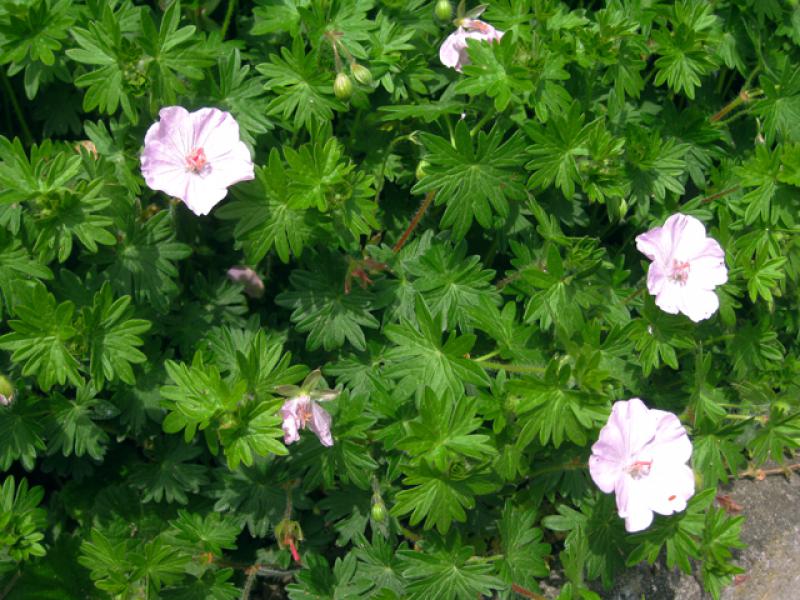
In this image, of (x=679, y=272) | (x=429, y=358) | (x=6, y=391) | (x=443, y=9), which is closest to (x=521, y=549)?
(x=429, y=358)

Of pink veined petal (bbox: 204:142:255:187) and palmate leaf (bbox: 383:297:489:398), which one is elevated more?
pink veined petal (bbox: 204:142:255:187)

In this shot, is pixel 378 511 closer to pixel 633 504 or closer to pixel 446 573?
pixel 446 573

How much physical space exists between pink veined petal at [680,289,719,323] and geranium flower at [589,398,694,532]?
1.25 feet

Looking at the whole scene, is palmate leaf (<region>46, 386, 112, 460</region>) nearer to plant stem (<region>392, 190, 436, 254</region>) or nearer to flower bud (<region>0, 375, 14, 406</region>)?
flower bud (<region>0, 375, 14, 406</region>)

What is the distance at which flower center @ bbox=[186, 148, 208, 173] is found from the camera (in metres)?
2.62

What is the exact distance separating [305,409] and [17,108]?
1622 millimetres

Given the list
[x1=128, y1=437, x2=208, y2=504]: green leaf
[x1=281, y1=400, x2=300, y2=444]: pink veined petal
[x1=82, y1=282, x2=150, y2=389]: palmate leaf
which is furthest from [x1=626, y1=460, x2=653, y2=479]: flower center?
[x1=82, y1=282, x2=150, y2=389]: palmate leaf

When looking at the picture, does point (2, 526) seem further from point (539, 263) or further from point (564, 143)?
point (564, 143)

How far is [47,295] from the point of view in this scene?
251 cm

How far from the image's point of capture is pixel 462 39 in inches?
119

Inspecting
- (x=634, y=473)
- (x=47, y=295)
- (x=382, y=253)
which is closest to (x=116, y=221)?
(x=47, y=295)

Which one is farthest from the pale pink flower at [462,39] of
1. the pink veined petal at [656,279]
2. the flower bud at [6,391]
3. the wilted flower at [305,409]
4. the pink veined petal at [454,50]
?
the flower bud at [6,391]

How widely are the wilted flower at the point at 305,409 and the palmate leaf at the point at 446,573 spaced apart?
51 cm

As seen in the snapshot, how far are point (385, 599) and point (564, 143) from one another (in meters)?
1.60
